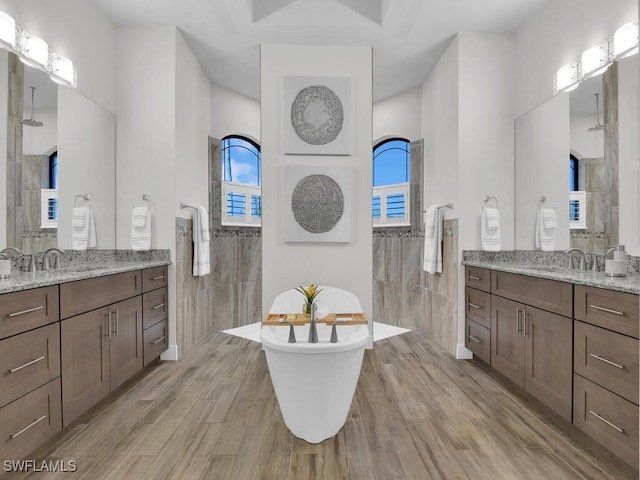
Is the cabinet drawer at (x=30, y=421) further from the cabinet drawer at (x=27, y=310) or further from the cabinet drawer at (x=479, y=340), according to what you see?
the cabinet drawer at (x=479, y=340)

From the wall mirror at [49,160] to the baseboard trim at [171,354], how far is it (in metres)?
0.98

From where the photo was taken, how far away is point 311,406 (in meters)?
1.73

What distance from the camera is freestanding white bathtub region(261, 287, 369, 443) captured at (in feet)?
5.49

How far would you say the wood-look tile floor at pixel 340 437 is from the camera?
1.56m

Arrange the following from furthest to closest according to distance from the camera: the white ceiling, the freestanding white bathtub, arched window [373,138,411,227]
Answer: arched window [373,138,411,227], the white ceiling, the freestanding white bathtub

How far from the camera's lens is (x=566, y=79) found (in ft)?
8.13

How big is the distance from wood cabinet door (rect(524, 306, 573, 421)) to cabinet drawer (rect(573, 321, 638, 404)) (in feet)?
0.21

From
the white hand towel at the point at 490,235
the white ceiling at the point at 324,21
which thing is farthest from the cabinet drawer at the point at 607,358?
the white ceiling at the point at 324,21

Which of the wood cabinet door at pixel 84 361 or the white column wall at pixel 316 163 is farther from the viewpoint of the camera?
the white column wall at pixel 316 163

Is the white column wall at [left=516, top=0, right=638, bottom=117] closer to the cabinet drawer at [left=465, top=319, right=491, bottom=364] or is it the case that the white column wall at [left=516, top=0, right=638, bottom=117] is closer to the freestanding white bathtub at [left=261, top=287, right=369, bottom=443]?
the cabinet drawer at [left=465, top=319, right=491, bottom=364]

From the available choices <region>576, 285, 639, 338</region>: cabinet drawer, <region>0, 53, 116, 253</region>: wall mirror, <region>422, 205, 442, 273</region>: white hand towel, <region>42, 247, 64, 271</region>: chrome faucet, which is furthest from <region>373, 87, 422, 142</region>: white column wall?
<region>42, 247, 64, 271</region>: chrome faucet

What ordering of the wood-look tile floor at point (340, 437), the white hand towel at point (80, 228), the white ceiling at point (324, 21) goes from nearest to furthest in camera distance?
1. the wood-look tile floor at point (340, 437)
2. the white hand towel at point (80, 228)
3. the white ceiling at point (324, 21)

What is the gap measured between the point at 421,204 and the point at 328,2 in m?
2.18

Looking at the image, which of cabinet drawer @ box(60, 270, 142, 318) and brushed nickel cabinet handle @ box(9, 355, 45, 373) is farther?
cabinet drawer @ box(60, 270, 142, 318)
